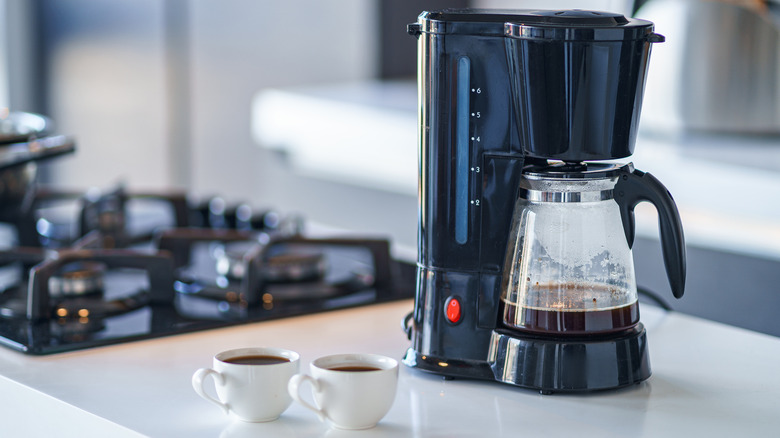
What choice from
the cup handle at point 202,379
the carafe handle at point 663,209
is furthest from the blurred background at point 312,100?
the cup handle at point 202,379

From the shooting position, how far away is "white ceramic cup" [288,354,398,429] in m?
0.73

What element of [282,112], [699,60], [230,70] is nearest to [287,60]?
[230,70]

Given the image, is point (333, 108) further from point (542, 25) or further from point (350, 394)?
point (350, 394)

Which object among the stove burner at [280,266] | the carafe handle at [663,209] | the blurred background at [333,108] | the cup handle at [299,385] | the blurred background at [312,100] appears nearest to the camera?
the cup handle at [299,385]

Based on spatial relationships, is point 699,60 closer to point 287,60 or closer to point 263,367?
point 263,367

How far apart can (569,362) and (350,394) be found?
21cm

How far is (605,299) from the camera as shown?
856 mm

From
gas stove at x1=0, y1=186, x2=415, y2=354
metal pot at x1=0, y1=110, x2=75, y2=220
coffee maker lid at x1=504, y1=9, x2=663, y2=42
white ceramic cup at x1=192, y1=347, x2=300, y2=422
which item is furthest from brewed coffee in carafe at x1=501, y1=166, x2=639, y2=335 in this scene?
metal pot at x1=0, y1=110, x2=75, y2=220

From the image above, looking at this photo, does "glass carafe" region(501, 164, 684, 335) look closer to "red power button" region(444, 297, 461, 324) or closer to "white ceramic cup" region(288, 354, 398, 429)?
"red power button" region(444, 297, 461, 324)

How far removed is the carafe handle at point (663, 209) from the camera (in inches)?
32.6

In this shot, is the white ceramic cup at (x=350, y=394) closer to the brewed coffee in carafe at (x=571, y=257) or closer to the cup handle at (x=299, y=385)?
the cup handle at (x=299, y=385)

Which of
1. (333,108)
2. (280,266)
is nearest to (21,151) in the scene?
(280,266)

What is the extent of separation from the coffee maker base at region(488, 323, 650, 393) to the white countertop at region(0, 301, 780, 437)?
0.01 m

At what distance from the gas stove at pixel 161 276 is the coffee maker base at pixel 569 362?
31 cm
